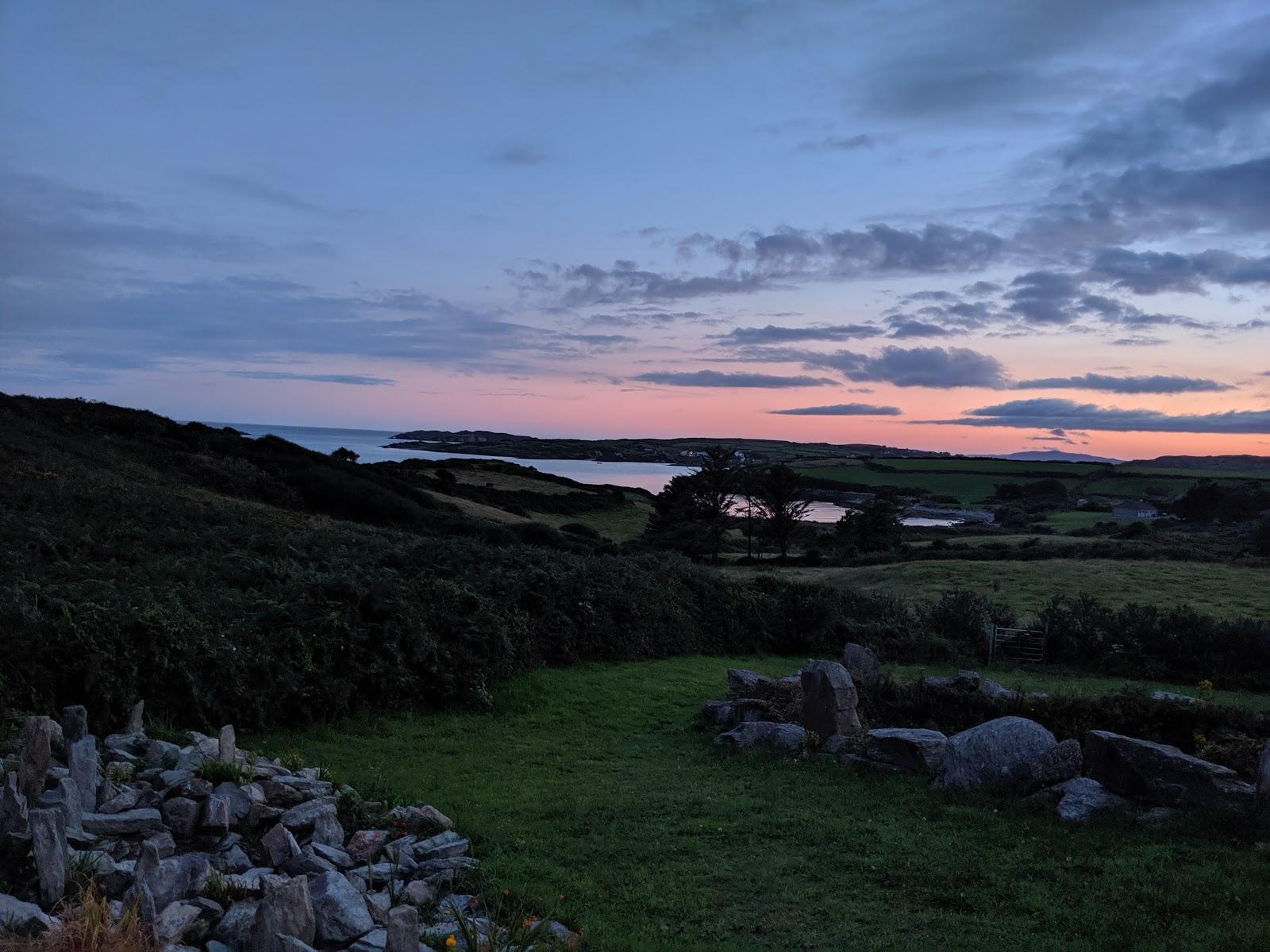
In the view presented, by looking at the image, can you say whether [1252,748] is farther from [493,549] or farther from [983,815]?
[493,549]

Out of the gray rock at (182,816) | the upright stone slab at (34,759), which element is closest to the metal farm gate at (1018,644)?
the gray rock at (182,816)

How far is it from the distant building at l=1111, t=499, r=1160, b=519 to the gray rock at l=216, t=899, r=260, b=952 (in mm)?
92600

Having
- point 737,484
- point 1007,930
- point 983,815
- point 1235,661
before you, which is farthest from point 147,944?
point 737,484

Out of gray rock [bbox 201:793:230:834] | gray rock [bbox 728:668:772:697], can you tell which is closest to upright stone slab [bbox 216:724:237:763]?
gray rock [bbox 201:793:230:834]

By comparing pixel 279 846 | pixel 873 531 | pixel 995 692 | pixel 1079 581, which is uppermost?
pixel 279 846

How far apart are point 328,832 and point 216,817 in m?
0.86

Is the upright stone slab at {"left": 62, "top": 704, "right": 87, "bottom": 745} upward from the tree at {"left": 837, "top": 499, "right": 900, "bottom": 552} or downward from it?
upward

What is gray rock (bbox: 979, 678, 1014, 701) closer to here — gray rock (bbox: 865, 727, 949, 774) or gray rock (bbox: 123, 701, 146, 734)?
gray rock (bbox: 865, 727, 949, 774)

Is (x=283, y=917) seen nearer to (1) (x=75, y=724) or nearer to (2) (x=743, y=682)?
(1) (x=75, y=724)

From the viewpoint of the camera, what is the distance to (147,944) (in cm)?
503

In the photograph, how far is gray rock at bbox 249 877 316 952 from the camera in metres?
5.11

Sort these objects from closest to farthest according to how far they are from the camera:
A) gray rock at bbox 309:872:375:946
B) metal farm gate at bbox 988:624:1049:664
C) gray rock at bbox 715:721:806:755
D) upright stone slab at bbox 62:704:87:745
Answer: gray rock at bbox 309:872:375:946 < upright stone slab at bbox 62:704:87:745 < gray rock at bbox 715:721:806:755 < metal farm gate at bbox 988:624:1049:664

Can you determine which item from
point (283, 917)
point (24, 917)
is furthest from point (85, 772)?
point (283, 917)

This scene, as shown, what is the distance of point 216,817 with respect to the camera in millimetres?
7352
